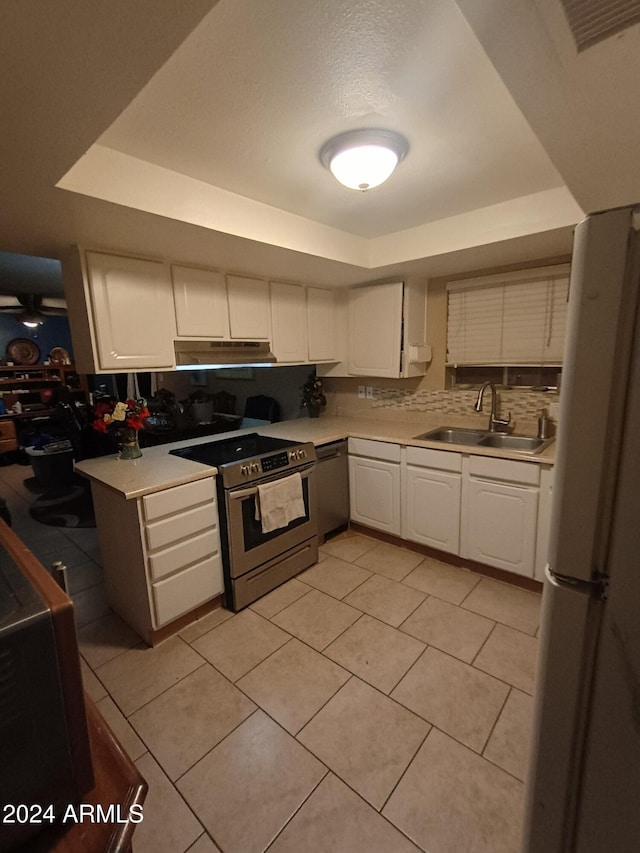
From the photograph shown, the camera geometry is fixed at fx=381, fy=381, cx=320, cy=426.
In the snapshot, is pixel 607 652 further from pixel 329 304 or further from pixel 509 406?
pixel 329 304

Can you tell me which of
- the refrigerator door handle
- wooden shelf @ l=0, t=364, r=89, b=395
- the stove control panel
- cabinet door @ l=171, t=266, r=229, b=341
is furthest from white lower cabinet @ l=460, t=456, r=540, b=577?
wooden shelf @ l=0, t=364, r=89, b=395

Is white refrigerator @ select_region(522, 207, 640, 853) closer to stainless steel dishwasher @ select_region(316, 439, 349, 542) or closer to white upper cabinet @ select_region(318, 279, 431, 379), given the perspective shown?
stainless steel dishwasher @ select_region(316, 439, 349, 542)

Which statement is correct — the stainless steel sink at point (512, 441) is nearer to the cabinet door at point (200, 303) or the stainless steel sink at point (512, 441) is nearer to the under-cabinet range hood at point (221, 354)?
the under-cabinet range hood at point (221, 354)

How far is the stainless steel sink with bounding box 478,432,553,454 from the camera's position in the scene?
8.68 feet

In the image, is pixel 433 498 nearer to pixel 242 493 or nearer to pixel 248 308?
pixel 242 493

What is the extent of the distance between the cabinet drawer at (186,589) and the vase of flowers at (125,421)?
80 centimetres

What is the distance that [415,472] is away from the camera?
2787 mm

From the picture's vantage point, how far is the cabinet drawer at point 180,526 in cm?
196

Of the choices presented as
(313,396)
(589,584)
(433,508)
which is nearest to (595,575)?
(589,584)

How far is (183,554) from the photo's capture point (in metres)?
2.10

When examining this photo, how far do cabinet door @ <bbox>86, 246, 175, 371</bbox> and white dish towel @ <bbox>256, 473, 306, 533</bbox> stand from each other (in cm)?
99

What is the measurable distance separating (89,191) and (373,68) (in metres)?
1.11

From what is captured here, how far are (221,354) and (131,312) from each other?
62 centimetres

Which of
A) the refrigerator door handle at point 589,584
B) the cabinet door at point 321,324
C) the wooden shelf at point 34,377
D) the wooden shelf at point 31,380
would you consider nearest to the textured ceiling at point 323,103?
the cabinet door at point 321,324
